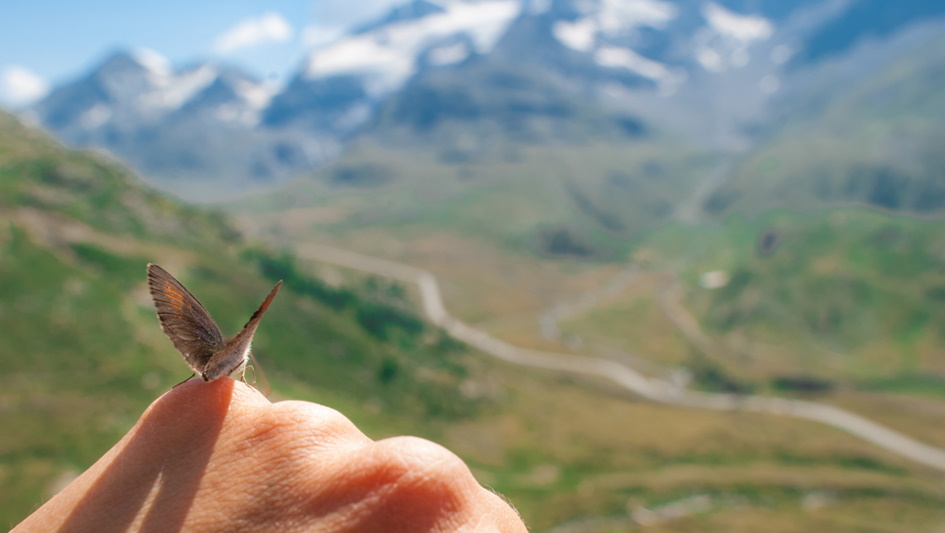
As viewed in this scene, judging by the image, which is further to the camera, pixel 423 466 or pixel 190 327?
pixel 190 327

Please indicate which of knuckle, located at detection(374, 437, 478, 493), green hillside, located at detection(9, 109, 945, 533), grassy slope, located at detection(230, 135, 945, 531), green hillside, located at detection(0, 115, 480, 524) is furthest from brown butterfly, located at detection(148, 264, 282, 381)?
grassy slope, located at detection(230, 135, 945, 531)

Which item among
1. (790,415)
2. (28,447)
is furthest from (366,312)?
(790,415)

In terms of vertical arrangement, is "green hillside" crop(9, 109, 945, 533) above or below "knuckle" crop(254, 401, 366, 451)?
above

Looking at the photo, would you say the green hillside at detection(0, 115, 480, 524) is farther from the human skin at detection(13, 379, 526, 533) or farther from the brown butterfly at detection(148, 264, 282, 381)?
the human skin at detection(13, 379, 526, 533)

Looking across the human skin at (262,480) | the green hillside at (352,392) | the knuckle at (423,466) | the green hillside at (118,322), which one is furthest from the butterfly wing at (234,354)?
the green hillside at (352,392)

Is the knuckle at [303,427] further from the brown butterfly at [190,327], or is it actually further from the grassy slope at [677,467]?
the grassy slope at [677,467]

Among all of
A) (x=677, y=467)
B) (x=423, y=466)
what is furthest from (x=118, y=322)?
(x=677, y=467)

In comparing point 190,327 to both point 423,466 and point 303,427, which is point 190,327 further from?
point 423,466

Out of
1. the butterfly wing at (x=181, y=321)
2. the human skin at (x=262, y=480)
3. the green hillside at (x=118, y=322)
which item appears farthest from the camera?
the green hillside at (x=118, y=322)
